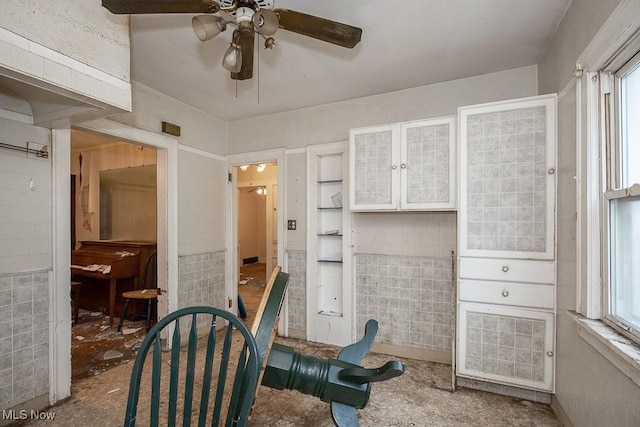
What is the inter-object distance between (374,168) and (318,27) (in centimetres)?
139

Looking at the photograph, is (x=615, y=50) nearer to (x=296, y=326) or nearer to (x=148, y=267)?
(x=296, y=326)

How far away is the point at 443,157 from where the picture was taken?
247 centimetres

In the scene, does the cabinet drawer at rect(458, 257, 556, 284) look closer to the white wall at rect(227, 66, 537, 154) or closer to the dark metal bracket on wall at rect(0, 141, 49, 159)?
the white wall at rect(227, 66, 537, 154)

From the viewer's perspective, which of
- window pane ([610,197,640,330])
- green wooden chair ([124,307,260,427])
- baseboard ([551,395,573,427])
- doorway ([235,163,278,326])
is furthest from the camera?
doorway ([235,163,278,326])

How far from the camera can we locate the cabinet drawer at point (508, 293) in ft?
6.72

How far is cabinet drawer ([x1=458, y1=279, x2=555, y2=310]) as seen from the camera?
2.05 meters

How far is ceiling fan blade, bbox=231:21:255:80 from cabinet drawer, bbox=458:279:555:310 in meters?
2.03

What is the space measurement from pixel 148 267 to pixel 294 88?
2749mm

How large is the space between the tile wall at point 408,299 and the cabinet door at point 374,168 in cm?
61

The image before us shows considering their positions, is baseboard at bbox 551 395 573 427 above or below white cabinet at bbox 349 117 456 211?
below

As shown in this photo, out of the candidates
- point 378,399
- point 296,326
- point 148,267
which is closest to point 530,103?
point 378,399

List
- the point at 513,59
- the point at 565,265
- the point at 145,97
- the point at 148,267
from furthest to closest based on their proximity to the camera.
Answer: the point at 148,267, the point at 145,97, the point at 513,59, the point at 565,265

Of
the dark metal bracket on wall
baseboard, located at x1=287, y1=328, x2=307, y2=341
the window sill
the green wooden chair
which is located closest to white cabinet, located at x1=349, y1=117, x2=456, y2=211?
the window sill

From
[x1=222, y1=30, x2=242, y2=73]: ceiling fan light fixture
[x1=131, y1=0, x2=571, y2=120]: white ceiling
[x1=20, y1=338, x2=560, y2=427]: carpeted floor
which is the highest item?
[x1=131, y1=0, x2=571, y2=120]: white ceiling
